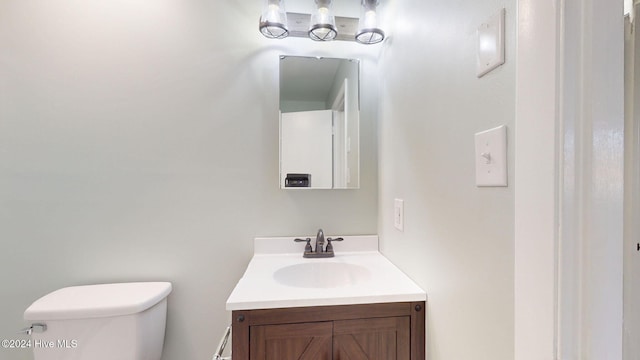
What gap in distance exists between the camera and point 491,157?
1.67 feet

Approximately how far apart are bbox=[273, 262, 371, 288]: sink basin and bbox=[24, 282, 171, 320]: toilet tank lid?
0.55 meters

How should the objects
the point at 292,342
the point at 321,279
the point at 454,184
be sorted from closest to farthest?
the point at 454,184 < the point at 292,342 < the point at 321,279

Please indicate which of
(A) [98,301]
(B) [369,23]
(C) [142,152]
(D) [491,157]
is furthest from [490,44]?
(A) [98,301]

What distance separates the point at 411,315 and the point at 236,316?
535 millimetres

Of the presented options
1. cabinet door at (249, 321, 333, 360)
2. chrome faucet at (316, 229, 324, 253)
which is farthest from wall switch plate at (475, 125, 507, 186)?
chrome faucet at (316, 229, 324, 253)

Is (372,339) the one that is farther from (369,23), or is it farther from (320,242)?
(369,23)

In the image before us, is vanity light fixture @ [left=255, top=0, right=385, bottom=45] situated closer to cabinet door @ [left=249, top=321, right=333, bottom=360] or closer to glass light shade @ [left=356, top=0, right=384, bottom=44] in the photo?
glass light shade @ [left=356, top=0, right=384, bottom=44]

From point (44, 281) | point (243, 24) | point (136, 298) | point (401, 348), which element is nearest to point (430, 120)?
point (401, 348)

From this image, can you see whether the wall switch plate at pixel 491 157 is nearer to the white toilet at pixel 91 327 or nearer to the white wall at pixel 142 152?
the white wall at pixel 142 152

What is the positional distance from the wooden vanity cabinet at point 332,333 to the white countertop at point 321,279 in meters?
0.03

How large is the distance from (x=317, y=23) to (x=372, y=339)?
4.18 feet

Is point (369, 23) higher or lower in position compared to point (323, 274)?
higher

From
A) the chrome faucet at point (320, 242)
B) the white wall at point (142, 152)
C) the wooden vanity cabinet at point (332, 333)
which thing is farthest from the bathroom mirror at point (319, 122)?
the wooden vanity cabinet at point (332, 333)

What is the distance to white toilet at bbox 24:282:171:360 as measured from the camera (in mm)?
958
